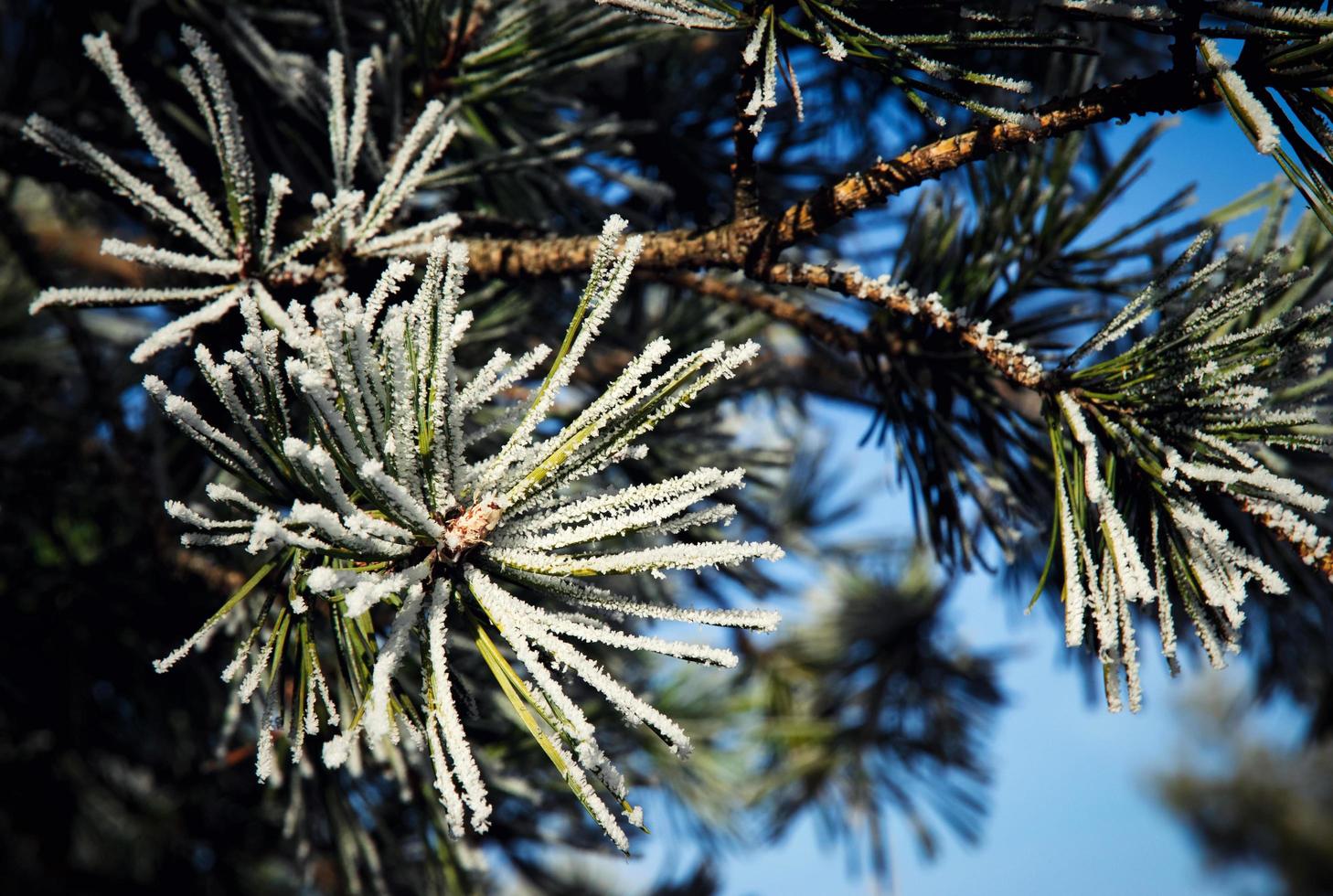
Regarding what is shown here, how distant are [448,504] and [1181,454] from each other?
1.69 feet

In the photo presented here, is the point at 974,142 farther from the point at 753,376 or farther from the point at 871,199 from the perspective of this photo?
the point at 753,376

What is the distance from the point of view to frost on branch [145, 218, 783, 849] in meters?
0.50

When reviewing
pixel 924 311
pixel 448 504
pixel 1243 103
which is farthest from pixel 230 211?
pixel 1243 103

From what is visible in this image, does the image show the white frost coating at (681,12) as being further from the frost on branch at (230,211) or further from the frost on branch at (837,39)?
the frost on branch at (230,211)

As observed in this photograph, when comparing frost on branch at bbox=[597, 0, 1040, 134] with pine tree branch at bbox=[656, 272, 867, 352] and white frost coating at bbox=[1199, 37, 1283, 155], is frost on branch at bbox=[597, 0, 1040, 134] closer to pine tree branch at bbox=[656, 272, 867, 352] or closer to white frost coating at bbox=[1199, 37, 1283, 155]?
white frost coating at bbox=[1199, 37, 1283, 155]

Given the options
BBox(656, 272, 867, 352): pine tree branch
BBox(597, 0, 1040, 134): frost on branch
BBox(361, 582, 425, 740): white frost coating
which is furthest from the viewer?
BBox(656, 272, 867, 352): pine tree branch

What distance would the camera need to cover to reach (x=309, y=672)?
58 cm

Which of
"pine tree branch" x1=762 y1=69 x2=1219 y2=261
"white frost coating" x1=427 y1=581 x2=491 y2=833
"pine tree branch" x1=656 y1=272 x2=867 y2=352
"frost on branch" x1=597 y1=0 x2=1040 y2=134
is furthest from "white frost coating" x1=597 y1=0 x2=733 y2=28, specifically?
"white frost coating" x1=427 y1=581 x2=491 y2=833

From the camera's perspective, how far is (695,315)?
1166mm

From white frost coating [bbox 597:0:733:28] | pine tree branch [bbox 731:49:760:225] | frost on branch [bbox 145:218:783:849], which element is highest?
white frost coating [bbox 597:0:733:28]

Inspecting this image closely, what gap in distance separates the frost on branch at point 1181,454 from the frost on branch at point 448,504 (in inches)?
10.2

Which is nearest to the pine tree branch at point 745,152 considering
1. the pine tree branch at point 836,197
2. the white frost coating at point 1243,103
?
the pine tree branch at point 836,197

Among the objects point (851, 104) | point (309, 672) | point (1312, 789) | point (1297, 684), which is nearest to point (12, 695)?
point (309, 672)

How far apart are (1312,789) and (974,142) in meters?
9.49
